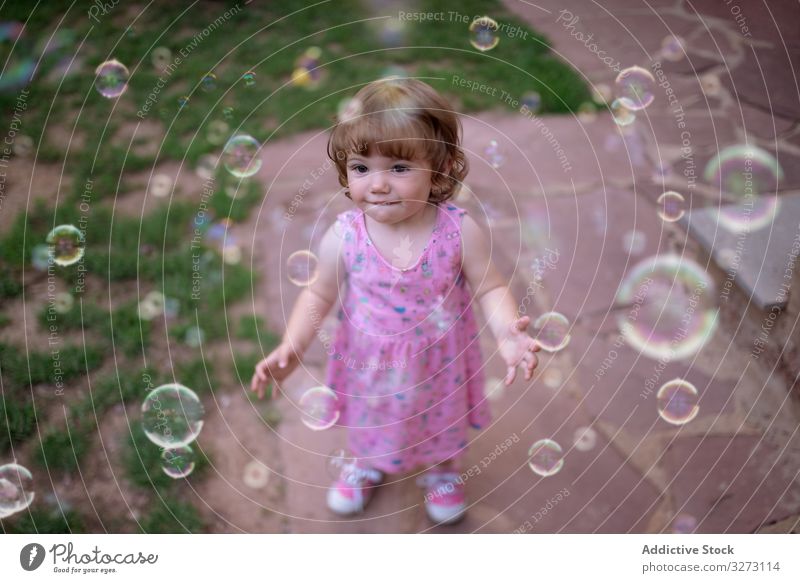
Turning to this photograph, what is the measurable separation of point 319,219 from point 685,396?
967mm

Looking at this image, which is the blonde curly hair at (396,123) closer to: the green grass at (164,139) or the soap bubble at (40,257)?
the green grass at (164,139)

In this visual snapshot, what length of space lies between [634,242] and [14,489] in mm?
1436

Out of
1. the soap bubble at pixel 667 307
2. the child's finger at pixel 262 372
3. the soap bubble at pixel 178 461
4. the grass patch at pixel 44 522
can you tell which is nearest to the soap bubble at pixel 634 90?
the soap bubble at pixel 667 307

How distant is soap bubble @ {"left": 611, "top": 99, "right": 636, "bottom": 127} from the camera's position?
85.9 inches

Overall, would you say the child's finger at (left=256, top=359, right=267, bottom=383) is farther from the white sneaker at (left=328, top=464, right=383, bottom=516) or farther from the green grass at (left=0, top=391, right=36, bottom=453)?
the green grass at (left=0, top=391, right=36, bottom=453)

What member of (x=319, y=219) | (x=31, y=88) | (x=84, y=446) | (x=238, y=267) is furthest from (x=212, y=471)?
(x=31, y=88)

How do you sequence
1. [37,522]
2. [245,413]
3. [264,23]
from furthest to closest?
[264,23] → [245,413] → [37,522]

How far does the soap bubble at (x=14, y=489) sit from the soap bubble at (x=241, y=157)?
0.77 metres

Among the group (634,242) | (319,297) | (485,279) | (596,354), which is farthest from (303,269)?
(634,242)

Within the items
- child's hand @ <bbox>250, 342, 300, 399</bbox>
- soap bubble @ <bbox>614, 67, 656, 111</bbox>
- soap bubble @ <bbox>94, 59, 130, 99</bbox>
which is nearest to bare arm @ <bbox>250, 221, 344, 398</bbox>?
child's hand @ <bbox>250, 342, 300, 399</bbox>

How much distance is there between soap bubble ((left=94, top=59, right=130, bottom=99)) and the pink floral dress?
0.88 meters

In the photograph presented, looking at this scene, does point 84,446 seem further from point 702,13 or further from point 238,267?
point 702,13

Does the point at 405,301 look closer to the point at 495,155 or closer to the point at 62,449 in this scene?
the point at 62,449

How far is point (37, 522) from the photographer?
1.21m
